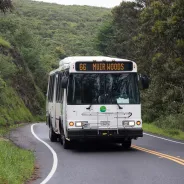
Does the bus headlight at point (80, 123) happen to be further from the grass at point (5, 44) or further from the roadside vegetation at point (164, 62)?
the grass at point (5, 44)

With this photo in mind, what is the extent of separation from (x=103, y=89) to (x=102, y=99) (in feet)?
1.26

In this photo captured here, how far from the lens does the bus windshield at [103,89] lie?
18.1 m

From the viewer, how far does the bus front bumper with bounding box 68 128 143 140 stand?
17.7m

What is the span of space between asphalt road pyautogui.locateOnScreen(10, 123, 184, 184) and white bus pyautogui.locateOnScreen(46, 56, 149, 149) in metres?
0.81

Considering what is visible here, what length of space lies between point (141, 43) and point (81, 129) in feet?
60.7

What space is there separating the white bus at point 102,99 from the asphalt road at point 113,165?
31.9 inches

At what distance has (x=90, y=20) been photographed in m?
138

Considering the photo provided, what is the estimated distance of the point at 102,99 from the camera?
18094mm

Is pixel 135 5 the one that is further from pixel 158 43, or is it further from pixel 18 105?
pixel 158 43

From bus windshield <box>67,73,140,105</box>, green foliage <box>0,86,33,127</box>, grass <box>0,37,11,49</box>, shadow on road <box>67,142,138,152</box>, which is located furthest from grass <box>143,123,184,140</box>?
grass <box>0,37,11,49</box>

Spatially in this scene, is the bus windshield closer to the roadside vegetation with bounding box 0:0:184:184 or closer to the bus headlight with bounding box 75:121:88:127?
the bus headlight with bounding box 75:121:88:127

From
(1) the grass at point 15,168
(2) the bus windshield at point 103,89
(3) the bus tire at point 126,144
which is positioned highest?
(2) the bus windshield at point 103,89

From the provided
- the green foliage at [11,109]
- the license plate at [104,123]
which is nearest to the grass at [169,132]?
the license plate at [104,123]

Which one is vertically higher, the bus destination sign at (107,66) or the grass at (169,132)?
the bus destination sign at (107,66)
